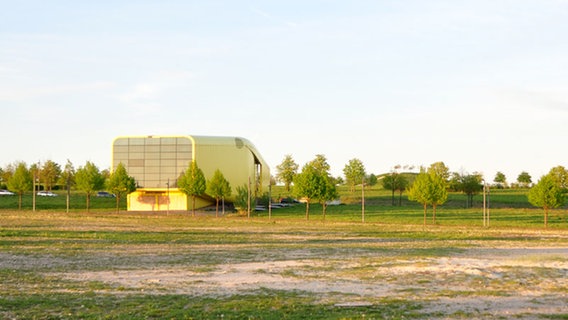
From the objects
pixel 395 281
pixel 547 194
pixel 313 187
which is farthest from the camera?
pixel 313 187

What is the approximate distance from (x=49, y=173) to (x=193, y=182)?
6196 cm

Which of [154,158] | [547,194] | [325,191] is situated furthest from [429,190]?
[154,158]

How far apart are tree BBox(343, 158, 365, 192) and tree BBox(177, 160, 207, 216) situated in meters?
70.5

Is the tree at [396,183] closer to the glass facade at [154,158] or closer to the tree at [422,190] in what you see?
the glass facade at [154,158]

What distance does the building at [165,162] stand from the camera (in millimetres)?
95375

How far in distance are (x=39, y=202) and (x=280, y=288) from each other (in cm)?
9381

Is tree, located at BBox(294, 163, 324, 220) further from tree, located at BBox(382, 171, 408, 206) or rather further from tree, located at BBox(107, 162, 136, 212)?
tree, located at BBox(382, 171, 408, 206)

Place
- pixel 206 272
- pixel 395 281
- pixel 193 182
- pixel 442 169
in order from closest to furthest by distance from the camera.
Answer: pixel 395 281 < pixel 206 272 < pixel 193 182 < pixel 442 169

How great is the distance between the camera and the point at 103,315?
1416cm

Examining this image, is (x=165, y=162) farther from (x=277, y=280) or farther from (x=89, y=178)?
(x=277, y=280)

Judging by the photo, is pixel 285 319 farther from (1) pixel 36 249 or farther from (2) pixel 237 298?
(1) pixel 36 249

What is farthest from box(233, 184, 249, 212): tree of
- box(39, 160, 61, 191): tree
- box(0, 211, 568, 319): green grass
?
box(39, 160, 61, 191): tree

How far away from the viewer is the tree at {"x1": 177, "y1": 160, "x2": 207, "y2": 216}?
3406 inches

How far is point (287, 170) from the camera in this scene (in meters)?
163
